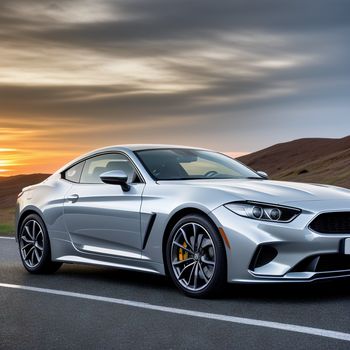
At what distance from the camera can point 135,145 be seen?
937 centimetres

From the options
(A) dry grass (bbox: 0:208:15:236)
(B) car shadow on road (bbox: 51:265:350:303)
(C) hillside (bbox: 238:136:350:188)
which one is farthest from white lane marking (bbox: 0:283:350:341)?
(C) hillside (bbox: 238:136:350:188)

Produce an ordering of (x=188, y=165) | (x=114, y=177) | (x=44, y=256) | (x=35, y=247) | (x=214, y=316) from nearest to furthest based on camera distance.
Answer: (x=214, y=316), (x=114, y=177), (x=188, y=165), (x=44, y=256), (x=35, y=247)

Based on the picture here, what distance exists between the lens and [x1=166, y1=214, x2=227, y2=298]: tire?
741cm

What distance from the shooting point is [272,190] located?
25.4 feet

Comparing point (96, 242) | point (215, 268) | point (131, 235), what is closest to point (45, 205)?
point (96, 242)

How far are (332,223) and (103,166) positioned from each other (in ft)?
10.2

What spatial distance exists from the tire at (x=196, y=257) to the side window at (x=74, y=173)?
2.27m

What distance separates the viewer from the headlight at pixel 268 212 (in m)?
7.31

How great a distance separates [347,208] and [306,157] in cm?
8468

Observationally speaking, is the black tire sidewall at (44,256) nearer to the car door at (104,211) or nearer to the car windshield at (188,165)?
the car door at (104,211)

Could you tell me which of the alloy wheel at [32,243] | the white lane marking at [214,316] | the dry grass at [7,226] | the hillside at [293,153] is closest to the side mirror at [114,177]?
the white lane marking at [214,316]

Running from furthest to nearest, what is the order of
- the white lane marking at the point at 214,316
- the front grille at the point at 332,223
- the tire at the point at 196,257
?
the tire at the point at 196,257, the front grille at the point at 332,223, the white lane marking at the point at 214,316

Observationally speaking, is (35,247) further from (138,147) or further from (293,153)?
(293,153)

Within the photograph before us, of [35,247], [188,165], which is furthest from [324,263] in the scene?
[35,247]
